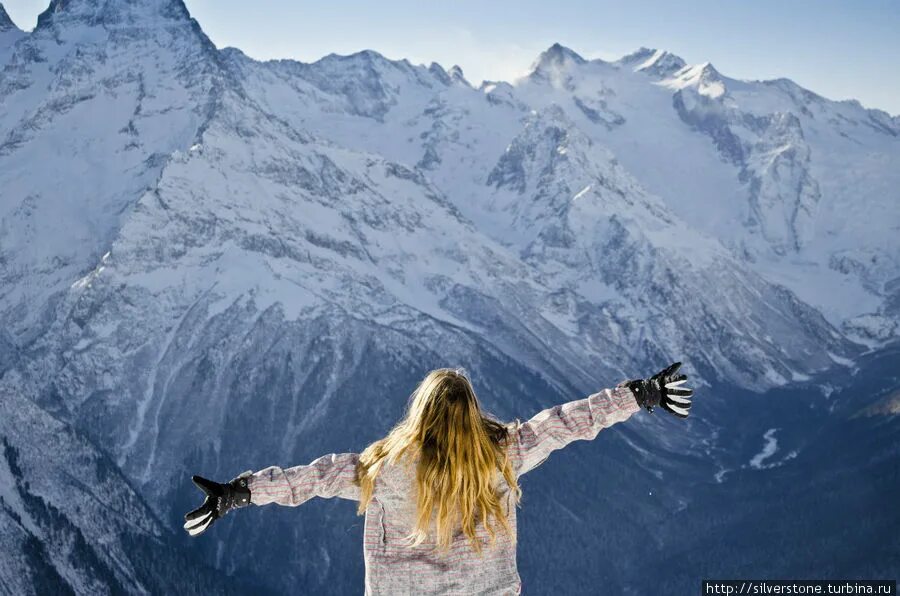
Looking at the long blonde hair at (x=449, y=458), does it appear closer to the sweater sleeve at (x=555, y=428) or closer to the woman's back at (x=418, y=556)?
the woman's back at (x=418, y=556)

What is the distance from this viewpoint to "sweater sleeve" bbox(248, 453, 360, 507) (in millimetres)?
9695

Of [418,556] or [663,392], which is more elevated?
[663,392]

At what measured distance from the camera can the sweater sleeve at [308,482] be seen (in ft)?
31.8

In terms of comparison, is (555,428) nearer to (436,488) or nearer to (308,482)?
(436,488)

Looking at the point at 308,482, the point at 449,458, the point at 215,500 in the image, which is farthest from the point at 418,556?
the point at 215,500

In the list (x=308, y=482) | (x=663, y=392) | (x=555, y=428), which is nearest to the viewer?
(x=308, y=482)

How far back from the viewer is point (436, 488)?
9.32m

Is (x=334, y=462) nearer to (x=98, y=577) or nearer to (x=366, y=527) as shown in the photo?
(x=366, y=527)

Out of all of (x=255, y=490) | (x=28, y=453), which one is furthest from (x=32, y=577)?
(x=255, y=490)

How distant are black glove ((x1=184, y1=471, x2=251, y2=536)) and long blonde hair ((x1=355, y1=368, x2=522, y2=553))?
122 cm

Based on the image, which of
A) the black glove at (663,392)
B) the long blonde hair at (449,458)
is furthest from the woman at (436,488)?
the black glove at (663,392)

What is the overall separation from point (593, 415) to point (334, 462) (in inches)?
89.3

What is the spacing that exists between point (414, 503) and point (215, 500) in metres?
1.76

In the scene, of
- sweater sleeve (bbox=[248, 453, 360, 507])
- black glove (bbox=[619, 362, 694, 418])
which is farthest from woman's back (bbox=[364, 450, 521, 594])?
black glove (bbox=[619, 362, 694, 418])
